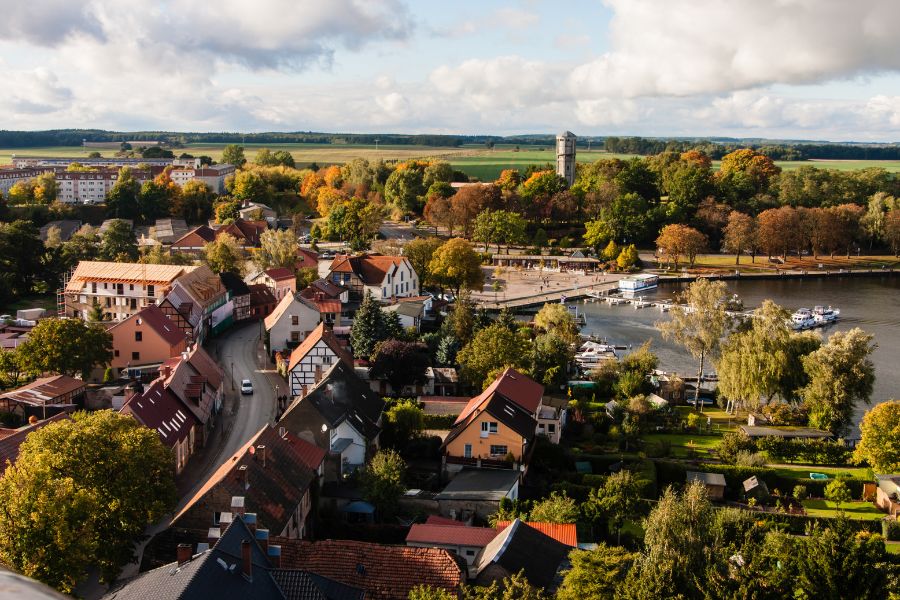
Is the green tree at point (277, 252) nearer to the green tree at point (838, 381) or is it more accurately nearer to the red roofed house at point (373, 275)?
the red roofed house at point (373, 275)

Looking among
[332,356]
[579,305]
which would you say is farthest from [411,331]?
[579,305]

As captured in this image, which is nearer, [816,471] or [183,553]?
[183,553]

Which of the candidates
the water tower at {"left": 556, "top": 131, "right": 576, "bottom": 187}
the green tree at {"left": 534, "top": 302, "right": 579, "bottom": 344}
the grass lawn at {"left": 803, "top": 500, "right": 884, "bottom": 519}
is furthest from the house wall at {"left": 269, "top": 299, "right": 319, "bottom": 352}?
the water tower at {"left": 556, "top": 131, "right": 576, "bottom": 187}

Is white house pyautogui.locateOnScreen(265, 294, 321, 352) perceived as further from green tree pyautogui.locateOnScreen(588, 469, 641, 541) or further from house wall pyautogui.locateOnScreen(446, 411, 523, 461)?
green tree pyautogui.locateOnScreen(588, 469, 641, 541)

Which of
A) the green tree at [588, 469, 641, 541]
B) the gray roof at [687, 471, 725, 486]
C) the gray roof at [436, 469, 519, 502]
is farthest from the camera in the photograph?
the gray roof at [687, 471, 725, 486]

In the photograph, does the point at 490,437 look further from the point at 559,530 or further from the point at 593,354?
the point at 593,354

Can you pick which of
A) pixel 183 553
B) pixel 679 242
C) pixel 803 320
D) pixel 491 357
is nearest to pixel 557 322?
pixel 491 357
